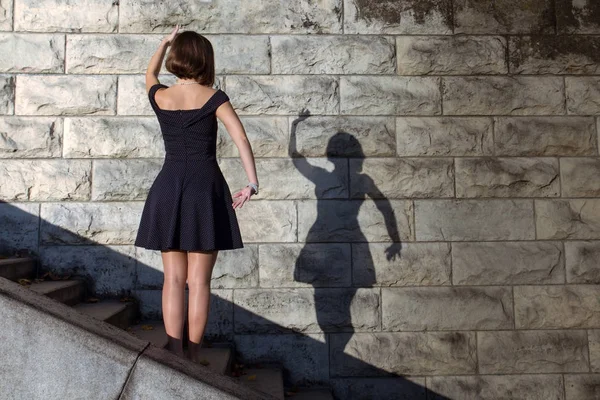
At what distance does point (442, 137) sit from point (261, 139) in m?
1.76

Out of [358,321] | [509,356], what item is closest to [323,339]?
[358,321]

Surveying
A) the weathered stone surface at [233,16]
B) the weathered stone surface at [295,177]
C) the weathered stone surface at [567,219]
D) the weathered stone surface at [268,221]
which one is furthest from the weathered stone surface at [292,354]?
the weathered stone surface at [233,16]

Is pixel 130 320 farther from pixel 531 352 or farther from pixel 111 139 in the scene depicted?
pixel 531 352

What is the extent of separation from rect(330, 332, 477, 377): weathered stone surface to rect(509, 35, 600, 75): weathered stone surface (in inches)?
109

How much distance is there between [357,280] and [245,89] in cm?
213

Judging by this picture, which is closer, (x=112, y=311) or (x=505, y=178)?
(x=112, y=311)

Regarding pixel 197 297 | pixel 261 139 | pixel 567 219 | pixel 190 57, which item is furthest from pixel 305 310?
pixel 190 57

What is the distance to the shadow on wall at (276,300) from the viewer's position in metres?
5.33

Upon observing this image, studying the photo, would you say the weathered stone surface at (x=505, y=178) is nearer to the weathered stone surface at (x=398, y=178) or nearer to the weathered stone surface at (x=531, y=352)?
the weathered stone surface at (x=398, y=178)

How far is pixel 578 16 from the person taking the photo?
19.4ft

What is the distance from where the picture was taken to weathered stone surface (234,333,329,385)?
17.4 feet

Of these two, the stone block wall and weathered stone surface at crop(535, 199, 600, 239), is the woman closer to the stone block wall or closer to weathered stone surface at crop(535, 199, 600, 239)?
the stone block wall

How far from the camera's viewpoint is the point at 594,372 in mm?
5453

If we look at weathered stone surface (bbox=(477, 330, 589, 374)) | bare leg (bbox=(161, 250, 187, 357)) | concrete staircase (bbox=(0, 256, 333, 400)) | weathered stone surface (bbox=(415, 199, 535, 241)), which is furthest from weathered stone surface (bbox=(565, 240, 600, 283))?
bare leg (bbox=(161, 250, 187, 357))
